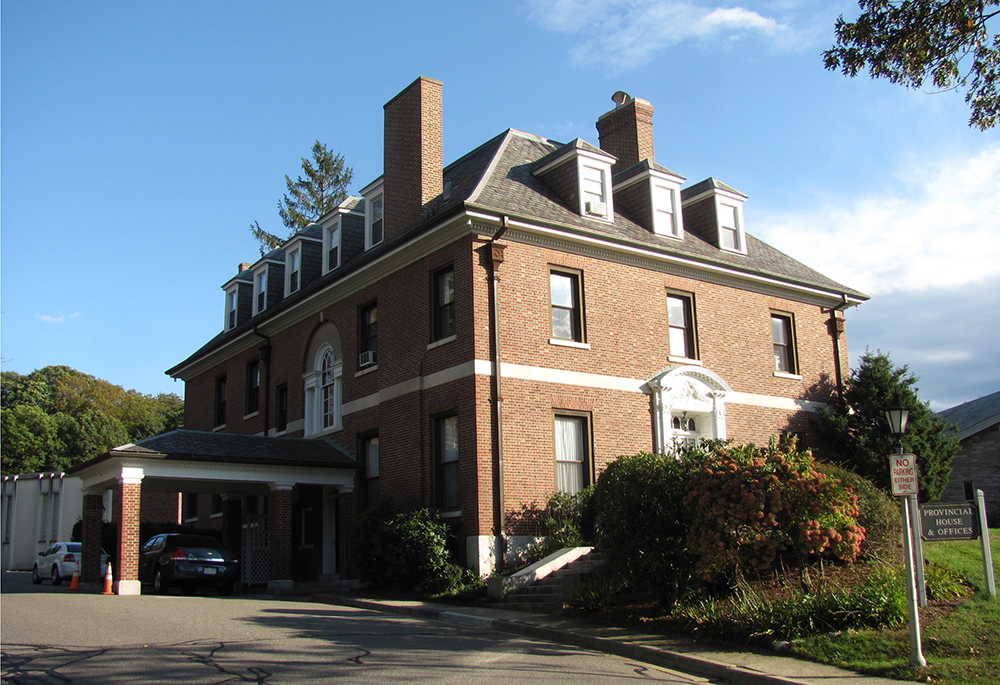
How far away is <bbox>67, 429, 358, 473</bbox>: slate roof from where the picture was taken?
20.9 metres

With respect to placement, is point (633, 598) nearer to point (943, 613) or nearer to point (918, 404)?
point (943, 613)

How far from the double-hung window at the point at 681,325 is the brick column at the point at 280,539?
395 inches

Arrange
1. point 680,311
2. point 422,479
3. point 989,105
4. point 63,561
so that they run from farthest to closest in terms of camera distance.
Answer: point 63,561 → point 680,311 → point 422,479 → point 989,105

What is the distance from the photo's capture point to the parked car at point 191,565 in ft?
67.1

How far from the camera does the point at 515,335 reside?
1986 centimetres

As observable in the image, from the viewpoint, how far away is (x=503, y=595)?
16594mm

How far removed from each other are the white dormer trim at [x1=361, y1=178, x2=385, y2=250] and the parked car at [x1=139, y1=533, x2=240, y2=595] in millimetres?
8489

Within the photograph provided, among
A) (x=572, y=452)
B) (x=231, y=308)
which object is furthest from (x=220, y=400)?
(x=572, y=452)

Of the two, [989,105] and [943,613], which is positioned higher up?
[989,105]

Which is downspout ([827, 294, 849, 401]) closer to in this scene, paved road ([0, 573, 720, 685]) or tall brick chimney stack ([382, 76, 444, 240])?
tall brick chimney stack ([382, 76, 444, 240])

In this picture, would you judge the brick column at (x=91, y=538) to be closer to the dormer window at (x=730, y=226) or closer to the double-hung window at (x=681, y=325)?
the double-hung window at (x=681, y=325)

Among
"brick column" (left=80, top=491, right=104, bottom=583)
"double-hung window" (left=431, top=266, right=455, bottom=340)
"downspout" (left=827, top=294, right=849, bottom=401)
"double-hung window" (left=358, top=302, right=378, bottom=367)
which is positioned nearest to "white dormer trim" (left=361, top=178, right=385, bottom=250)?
"double-hung window" (left=358, top=302, right=378, bottom=367)

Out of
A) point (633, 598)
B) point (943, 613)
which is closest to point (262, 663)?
point (633, 598)

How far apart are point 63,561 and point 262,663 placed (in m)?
21.0
